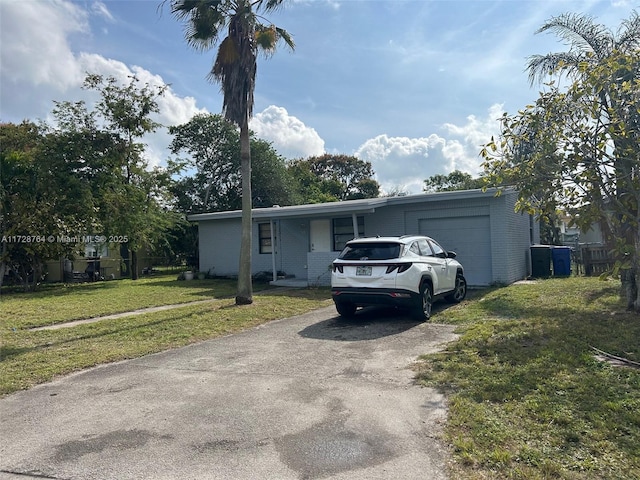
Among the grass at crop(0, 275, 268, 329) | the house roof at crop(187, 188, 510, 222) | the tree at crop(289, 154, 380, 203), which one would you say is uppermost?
the tree at crop(289, 154, 380, 203)

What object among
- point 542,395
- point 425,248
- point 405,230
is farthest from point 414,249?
point 405,230

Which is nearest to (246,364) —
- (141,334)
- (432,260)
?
(141,334)

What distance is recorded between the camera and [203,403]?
4.83 m

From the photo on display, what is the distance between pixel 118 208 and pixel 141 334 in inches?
478

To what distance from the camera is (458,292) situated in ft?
37.2

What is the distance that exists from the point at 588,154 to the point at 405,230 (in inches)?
339

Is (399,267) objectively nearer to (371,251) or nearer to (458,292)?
(371,251)

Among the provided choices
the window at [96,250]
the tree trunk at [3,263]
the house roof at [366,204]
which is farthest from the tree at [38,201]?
the house roof at [366,204]

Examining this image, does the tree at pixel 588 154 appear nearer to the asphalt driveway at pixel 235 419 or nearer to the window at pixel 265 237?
the asphalt driveway at pixel 235 419

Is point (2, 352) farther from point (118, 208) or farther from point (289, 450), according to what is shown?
point (118, 208)

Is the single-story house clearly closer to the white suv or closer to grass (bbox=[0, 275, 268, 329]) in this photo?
grass (bbox=[0, 275, 268, 329])

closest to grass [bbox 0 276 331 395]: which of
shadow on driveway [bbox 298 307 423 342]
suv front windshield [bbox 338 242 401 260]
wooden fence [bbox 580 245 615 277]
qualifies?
shadow on driveway [bbox 298 307 423 342]

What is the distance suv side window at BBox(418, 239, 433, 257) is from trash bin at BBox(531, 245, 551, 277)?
7.77 metres

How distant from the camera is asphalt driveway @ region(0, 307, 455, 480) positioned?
3486mm
